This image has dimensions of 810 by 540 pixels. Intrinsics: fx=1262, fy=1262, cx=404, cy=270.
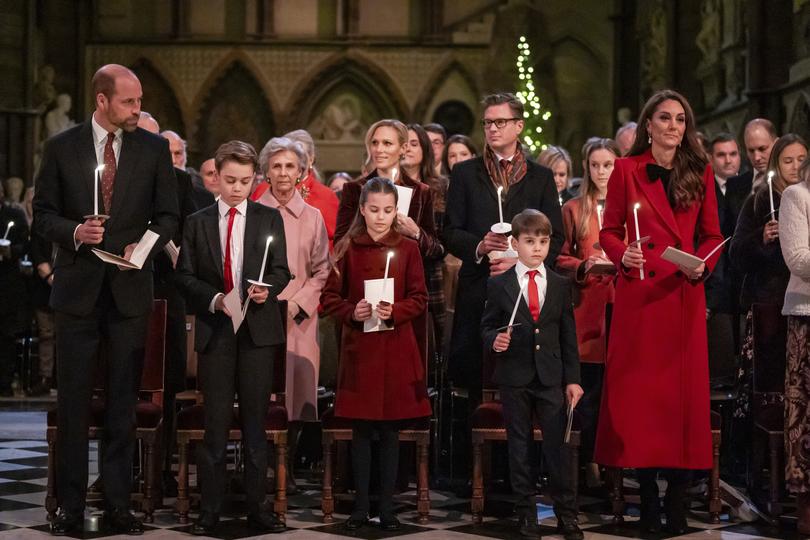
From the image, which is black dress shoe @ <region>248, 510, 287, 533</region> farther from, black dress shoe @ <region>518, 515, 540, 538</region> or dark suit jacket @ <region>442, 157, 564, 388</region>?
dark suit jacket @ <region>442, 157, 564, 388</region>

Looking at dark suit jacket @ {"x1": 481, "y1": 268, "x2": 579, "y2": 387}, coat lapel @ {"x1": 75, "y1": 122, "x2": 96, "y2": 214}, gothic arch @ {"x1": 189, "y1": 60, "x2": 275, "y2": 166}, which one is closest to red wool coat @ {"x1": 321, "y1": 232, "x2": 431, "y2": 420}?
dark suit jacket @ {"x1": 481, "y1": 268, "x2": 579, "y2": 387}

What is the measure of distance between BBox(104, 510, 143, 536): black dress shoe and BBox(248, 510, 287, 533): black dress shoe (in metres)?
0.48

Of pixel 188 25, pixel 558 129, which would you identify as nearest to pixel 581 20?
pixel 558 129

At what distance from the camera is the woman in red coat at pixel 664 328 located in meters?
5.36

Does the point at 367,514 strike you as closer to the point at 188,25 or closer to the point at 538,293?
the point at 538,293

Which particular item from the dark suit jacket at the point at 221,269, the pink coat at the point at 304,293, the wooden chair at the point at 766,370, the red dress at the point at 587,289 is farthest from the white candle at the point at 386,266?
the wooden chair at the point at 766,370

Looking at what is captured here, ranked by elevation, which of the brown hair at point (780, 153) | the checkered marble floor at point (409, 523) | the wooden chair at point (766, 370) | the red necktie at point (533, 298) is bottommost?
the checkered marble floor at point (409, 523)

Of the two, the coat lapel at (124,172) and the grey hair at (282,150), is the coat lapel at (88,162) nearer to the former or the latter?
the coat lapel at (124,172)

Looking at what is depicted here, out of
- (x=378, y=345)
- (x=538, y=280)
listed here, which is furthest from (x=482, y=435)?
(x=538, y=280)

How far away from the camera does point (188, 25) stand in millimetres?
19781

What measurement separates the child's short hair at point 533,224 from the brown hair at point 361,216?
0.59 metres

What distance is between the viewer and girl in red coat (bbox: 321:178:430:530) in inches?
218

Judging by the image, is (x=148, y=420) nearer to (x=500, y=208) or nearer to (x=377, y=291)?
(x=377, y=291)

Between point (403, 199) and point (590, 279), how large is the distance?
1.05m
